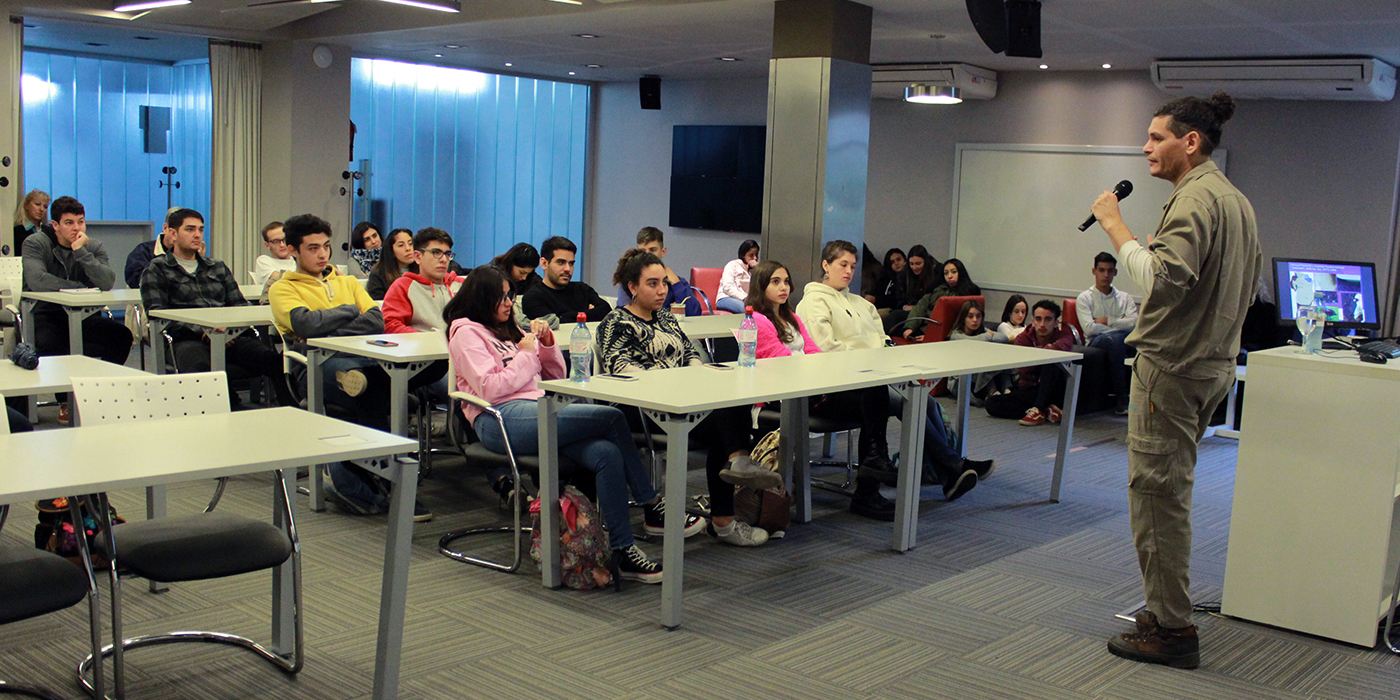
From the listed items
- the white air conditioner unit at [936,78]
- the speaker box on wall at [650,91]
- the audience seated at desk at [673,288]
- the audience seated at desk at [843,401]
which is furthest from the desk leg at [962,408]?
the speaker box on wall at [650,91]

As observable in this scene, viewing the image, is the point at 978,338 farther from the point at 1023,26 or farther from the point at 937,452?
the point at 937,452

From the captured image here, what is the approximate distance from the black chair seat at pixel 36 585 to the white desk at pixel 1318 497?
348 centimetres

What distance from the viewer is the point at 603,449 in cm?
395

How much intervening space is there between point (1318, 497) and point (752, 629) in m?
1.89

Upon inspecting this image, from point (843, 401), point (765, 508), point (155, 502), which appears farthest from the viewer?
point (843, 401)

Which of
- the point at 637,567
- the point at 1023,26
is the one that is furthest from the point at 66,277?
the point at 1023,26

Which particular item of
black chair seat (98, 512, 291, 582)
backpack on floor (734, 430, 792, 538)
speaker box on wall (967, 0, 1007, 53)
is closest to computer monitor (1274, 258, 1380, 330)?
speaker box on wall (967, 0, 1007, 53)

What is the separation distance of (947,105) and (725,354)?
5.34 m

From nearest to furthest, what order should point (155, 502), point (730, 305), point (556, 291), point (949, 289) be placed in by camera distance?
point (155, 502) → point (556, 291) → point (730, 305) → point (949, 289)

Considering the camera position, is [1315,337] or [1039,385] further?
[1039,385]

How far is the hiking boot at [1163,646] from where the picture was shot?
11.4 ft

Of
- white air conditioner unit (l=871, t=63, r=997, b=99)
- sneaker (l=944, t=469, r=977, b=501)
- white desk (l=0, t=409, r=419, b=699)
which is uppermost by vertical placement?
white air conditioner unit (l=871, t=63, r=997, b=99)

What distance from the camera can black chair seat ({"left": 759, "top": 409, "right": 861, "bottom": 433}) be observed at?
502cm

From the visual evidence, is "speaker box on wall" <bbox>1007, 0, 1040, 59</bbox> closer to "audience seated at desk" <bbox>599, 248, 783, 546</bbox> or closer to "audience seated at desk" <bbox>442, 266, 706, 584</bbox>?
"audience seated at desk" <bbox>599, 248, 783, 546</bbox>
